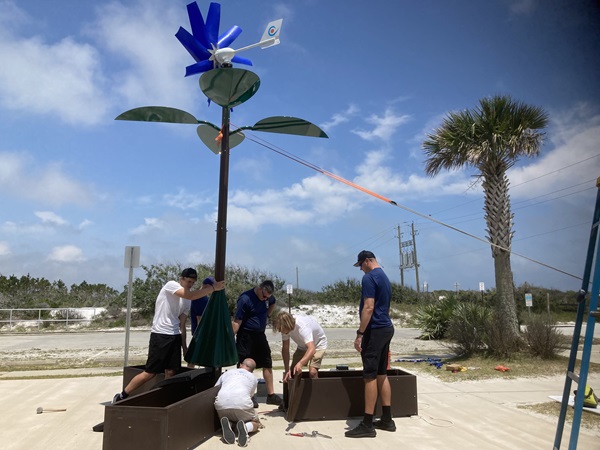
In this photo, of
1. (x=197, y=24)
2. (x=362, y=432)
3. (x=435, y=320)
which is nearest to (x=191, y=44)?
(x=197, y=24)

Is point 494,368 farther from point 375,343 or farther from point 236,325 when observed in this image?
point 236,325

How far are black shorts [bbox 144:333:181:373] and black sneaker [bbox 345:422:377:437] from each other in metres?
2.22

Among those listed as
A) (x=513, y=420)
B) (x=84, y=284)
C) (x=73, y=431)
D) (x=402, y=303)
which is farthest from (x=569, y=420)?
(x=84, y=284)

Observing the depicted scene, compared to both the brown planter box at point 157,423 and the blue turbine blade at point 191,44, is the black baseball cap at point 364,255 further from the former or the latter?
the blue turbine blade at point 191,44

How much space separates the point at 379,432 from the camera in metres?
4.94

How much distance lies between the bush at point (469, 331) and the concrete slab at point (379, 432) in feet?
8.83

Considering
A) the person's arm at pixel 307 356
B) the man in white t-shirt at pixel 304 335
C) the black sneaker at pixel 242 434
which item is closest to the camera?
the black sneaker at pixel 242 434

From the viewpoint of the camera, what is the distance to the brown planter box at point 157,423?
153 inches

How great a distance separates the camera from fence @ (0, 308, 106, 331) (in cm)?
2377

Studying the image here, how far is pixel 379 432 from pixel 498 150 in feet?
25.2

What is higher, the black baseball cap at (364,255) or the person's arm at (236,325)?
the black baseball cap at (364,255)

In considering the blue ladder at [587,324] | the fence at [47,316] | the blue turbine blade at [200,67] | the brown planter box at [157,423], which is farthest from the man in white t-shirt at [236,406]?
the fence at [47,316]

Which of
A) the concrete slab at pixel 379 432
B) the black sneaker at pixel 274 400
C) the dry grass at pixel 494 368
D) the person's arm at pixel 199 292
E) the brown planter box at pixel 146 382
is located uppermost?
the person's arm at pixel 199 292

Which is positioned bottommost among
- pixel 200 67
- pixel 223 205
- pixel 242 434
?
pixel 242 434
